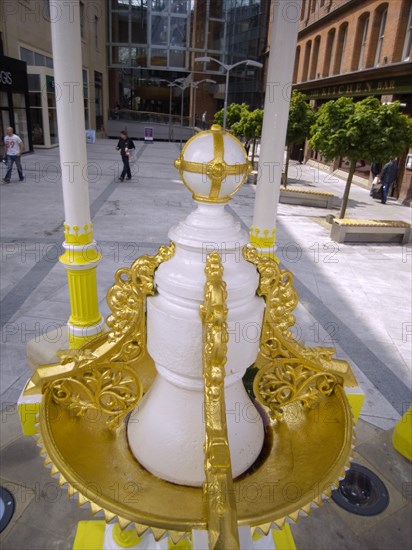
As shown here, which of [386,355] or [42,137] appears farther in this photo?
[42,137]

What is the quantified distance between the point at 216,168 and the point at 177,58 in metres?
40.5

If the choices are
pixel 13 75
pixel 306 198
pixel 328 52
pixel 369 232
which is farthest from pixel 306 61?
pixel 369 232

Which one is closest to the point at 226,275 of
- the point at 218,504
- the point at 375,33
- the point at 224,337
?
the point at 224,337

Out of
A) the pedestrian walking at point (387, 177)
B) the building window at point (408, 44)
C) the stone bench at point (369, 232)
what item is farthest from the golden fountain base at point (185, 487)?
the building window at point (408, 44)

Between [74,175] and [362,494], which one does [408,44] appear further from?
[362,494]

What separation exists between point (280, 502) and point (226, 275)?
56 cm

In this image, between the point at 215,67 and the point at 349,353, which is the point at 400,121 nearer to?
the point at 349,353

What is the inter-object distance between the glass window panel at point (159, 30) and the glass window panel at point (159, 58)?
70 centimetres

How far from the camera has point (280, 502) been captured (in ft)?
3.23

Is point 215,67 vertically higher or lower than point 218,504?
higher

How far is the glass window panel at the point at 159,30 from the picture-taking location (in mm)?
34406

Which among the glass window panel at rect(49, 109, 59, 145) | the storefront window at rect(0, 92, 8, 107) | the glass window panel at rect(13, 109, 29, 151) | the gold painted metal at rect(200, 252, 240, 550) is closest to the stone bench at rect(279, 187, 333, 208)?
the storefront window at rect(0, 92, 8, 107)

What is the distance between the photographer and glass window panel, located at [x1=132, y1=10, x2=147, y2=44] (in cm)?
3396

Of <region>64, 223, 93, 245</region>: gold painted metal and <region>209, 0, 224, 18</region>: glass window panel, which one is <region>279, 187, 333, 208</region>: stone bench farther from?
<region>209, 0, 224, 18</region>: glass window panel
